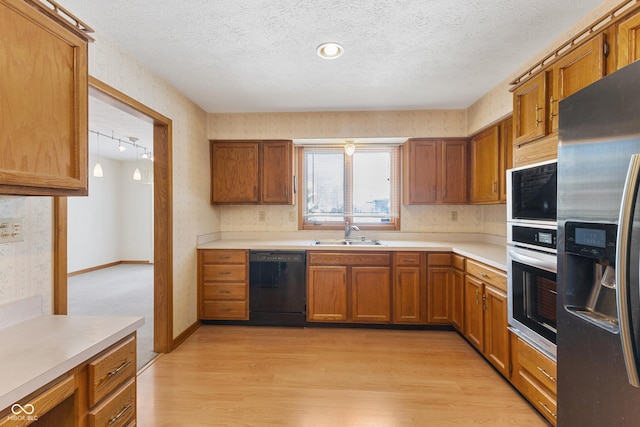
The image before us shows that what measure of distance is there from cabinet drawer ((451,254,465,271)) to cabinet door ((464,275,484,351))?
14 centimetres

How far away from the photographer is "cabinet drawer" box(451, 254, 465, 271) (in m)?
2.83

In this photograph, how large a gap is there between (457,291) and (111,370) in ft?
9.24

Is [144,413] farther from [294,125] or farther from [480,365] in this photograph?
[294,125]

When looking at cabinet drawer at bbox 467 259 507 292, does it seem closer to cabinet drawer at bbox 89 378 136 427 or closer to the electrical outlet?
cabinet drawer at bbox 89 378 136 427

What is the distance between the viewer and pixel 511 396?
2021mm

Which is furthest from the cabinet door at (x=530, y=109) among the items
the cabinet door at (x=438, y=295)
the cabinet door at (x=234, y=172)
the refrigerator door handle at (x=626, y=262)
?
the cabinet door at (x=234, y=172)

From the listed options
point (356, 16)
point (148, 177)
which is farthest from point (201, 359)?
point (148, 177)

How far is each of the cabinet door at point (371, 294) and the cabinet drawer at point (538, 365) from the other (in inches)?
52.4

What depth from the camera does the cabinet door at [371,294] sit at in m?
3.11

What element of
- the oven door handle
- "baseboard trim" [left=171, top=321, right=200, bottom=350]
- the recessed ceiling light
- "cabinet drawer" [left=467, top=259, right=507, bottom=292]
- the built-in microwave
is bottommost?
"baseboard trim" [left=171, top=321, right=200, bottom=350]

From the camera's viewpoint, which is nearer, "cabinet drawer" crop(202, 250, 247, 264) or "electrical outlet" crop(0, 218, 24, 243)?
"electrical outlet" crop(0, 218, 24, 243)

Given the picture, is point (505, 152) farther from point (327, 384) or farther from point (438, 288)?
point (327, 384)

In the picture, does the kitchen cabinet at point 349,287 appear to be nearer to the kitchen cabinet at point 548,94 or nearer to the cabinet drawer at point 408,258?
the cabinet drawer at point 408,258

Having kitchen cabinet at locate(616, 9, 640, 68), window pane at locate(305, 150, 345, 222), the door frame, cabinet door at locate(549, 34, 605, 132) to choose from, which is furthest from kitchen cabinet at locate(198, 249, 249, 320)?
kitchen cabinet at locate(616, 9, 640, 68)
